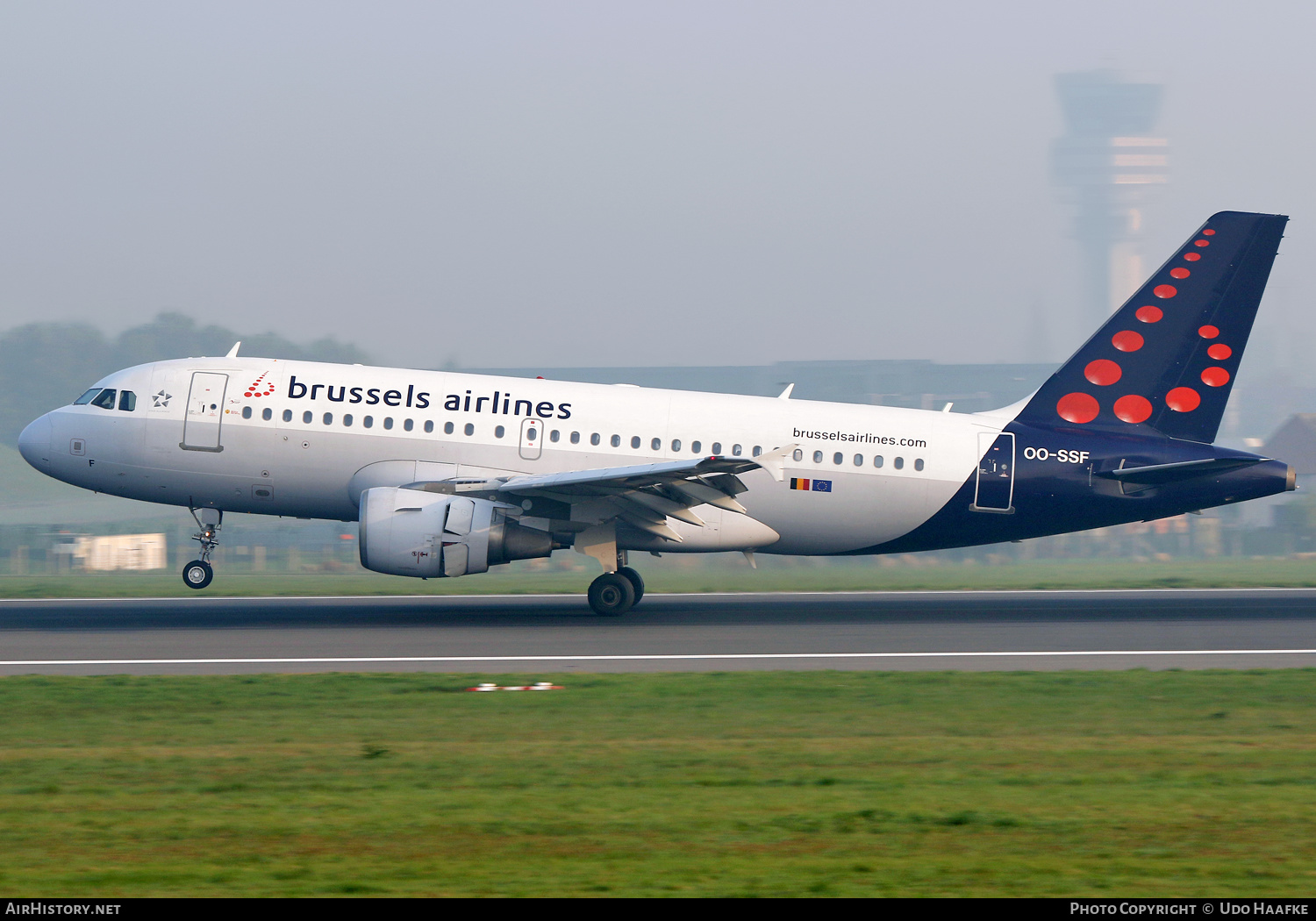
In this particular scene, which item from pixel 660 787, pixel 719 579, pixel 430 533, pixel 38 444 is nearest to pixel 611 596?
pixel 430 533

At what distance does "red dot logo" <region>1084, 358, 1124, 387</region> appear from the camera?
23.6 meters

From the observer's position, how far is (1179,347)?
2377cm

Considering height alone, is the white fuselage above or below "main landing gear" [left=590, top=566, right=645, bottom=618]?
above

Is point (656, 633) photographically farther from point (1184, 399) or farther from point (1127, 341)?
point (1184, 399)

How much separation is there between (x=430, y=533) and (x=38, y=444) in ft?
28.1

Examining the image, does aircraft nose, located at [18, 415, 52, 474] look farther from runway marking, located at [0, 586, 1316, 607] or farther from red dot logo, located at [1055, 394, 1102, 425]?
red dot logo, located at [1055, 394, 1102, 425]

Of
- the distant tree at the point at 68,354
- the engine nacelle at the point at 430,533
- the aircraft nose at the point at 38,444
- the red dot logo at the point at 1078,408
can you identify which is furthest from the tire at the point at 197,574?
the distant tree at the point at 68,354

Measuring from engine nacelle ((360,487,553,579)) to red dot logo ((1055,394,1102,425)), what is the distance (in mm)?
10996

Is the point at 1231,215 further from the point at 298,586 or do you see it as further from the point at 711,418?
the point at 298,586

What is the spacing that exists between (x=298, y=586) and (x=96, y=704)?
16.9m


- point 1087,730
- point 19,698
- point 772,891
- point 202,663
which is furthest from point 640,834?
point 202,663

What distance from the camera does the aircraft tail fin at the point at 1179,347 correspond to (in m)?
23.5

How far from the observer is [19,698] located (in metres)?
13.6

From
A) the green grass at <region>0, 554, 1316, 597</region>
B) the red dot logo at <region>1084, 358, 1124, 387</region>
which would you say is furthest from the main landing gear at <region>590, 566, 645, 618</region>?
the red dot logo at <region>1084, 358, 1124, 387</region>
